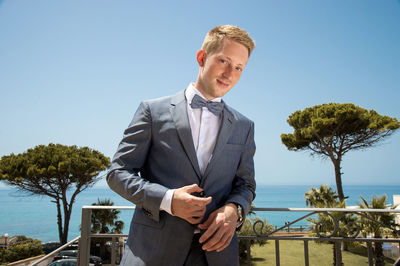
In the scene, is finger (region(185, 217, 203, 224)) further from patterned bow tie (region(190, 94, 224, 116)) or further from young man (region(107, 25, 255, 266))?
patterned bow tie (region(190, 94, 224, 116))

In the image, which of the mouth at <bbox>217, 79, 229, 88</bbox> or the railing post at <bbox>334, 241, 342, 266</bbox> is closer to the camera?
the mouth at <bbox>217, 79, 229, 88</bbox>

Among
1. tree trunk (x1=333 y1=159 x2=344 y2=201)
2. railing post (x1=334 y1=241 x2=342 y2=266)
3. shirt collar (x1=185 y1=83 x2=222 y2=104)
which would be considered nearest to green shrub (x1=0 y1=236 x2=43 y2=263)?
railing post (x1=334 y1=241 x2=342 y2=266)

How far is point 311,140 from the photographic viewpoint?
70.4 feet

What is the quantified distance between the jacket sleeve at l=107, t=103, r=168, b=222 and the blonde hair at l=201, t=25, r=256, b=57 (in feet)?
1.37

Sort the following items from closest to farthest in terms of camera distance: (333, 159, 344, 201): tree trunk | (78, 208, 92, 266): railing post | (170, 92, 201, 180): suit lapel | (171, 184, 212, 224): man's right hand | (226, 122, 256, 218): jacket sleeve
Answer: (171, 184, 212, 224): man's right hand, (170, 92, 201, 180): suit lapel, (226, 122, 256, 218): jacket sleeve, (78, 208, 92, 266): railing post, (333, 159, 344, 201): tree trunk

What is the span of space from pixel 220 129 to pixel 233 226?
42 cm

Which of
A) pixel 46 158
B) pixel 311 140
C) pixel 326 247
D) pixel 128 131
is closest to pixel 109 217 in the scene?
pixel 46 158

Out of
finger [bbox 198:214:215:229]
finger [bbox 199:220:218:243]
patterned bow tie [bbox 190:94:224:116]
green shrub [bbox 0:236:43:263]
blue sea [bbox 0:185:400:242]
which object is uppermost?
patterned bow tie [bbox 190:94:224:116]

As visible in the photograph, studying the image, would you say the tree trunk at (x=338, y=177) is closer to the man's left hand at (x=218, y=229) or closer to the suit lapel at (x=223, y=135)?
the suit lapel at (x=223, y=135)

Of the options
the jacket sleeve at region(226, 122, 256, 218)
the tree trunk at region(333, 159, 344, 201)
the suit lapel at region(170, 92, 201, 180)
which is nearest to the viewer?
the suit lapel at region(170, 92, 201, 180)

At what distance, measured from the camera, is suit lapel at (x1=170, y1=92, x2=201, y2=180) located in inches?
46.4

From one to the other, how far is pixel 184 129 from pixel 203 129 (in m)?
0.11

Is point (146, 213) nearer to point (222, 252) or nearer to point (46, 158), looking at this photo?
point (222, 252)

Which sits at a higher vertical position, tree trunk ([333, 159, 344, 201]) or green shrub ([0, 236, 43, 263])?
tree trunk ([333, 159, 344, 201])
